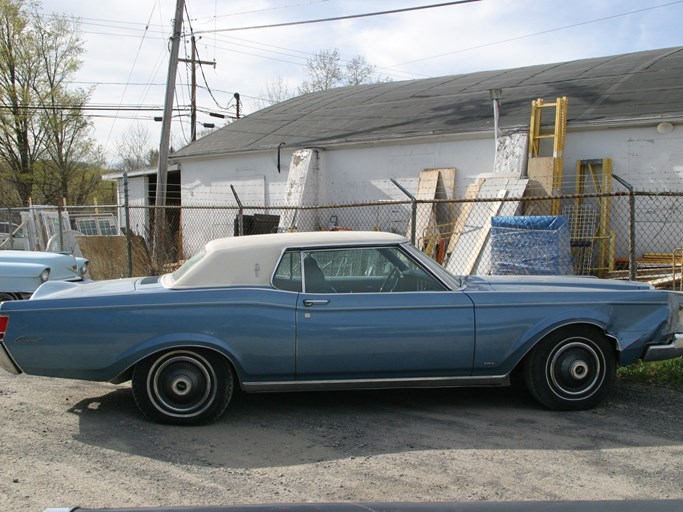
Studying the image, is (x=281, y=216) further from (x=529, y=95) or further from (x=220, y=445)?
(x=220, y=445)

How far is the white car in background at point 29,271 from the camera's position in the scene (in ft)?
28.7

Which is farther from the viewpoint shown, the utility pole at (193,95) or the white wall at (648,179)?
the utility pole at (193,95)

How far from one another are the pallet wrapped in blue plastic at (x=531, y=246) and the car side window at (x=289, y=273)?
6.86m

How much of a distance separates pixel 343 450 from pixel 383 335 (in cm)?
90

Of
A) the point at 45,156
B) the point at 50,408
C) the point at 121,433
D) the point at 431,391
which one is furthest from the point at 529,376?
the point at 45,156

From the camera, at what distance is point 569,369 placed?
16.5 ft

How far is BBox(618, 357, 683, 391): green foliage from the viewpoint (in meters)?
6.00

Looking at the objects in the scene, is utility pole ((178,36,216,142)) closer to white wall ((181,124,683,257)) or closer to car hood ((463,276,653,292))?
white wall ((181,124,683,257))

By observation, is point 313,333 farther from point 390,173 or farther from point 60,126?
point 60,126

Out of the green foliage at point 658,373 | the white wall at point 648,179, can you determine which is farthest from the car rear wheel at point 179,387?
the white wall at point 648,179

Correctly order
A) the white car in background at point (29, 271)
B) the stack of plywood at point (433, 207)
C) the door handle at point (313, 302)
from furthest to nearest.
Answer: the stack of plywood at point (433, 207), the white car in background at point (29, 271), the door handle at point (313, 302)

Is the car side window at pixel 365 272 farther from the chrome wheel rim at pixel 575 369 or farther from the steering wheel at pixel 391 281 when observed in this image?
the chrome wheel rim at pixel 575 369

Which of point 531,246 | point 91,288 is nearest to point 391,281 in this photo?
point 91,288

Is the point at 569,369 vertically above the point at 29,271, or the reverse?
the point at 29,271
